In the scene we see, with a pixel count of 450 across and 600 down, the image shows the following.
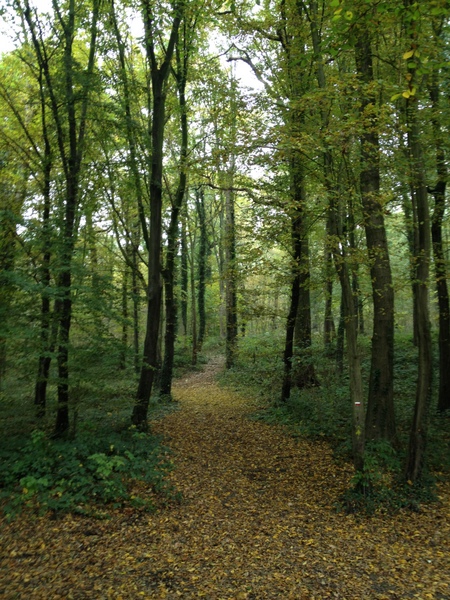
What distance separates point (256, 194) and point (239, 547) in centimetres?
770

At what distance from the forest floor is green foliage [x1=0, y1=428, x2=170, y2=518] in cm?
28

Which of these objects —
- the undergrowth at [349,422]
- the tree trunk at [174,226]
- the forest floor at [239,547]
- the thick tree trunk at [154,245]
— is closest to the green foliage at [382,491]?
the undergrowth at [349,422]

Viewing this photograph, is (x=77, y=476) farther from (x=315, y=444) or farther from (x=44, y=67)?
(x=44, y=67)

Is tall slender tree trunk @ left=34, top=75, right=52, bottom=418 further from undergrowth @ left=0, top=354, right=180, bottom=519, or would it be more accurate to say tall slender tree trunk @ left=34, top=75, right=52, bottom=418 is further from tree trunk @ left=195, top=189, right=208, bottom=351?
tree trunk @ left=195, top=189, right=208, bottom=351

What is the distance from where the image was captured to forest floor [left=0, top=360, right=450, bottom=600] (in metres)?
3.98

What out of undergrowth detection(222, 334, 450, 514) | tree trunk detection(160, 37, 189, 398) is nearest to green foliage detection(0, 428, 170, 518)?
undergrowth detection(222, 334, 450, 514)

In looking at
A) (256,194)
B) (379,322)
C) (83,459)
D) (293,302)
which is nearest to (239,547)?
(83,459)

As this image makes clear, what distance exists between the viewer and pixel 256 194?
32.0ft

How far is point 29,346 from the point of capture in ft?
21.1

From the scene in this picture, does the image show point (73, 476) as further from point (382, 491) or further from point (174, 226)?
point (174, 226)

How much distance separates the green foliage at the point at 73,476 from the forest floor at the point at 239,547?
281 millimetres

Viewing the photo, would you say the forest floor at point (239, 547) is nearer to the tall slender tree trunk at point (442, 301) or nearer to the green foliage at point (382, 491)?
the green foliage at point (382, 491)

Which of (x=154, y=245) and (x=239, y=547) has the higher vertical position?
(x=154, y=245)

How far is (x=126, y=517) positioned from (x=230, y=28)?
1098 cm
